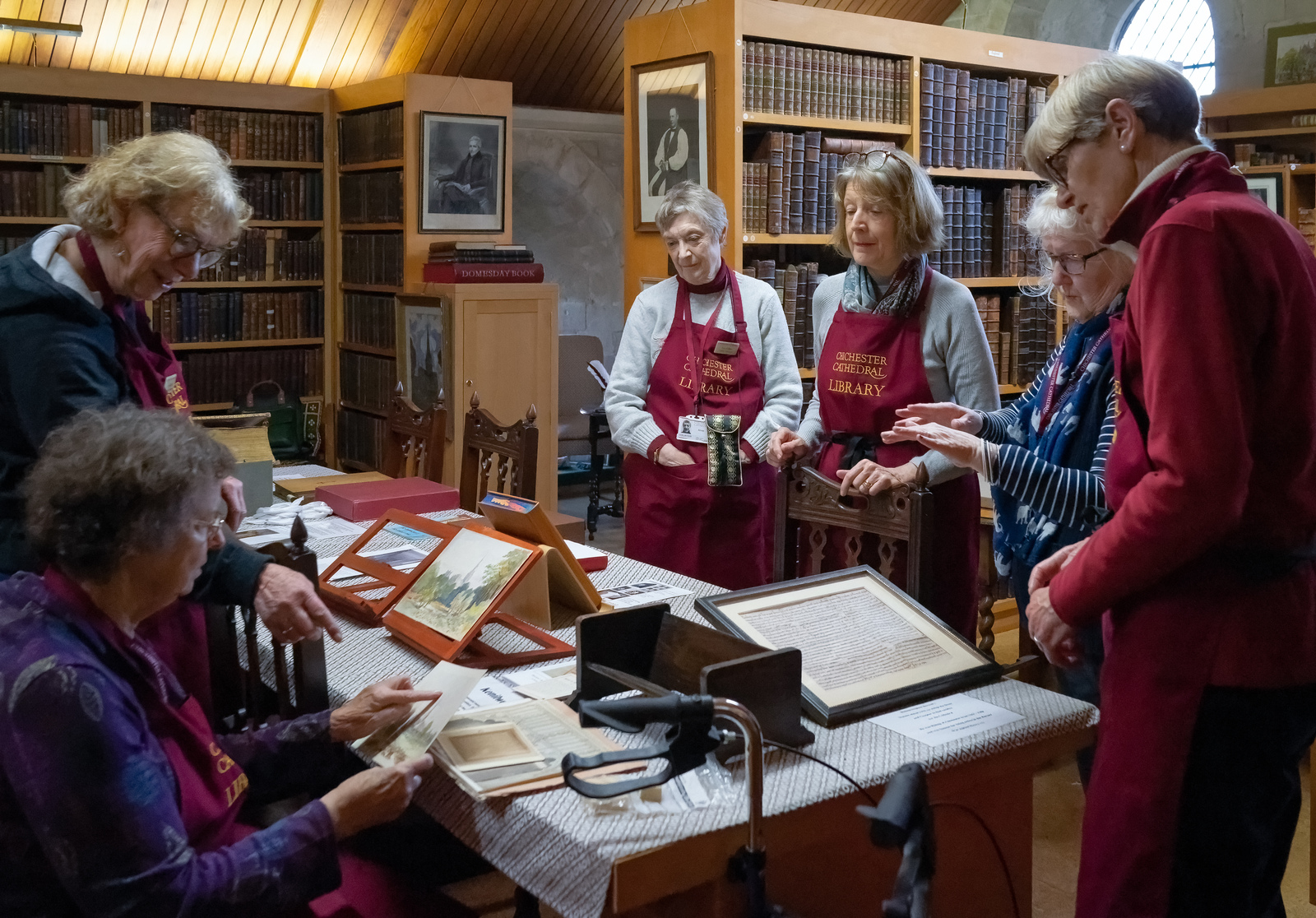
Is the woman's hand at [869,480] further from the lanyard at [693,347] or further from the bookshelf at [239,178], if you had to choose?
the bookshelf at [239,178]

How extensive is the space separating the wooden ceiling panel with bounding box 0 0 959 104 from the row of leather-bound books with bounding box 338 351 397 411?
1577mm

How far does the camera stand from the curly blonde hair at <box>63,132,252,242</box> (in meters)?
2.04

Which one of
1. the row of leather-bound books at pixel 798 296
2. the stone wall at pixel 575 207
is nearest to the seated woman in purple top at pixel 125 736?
the row of leather-bound books at pixel 798 296

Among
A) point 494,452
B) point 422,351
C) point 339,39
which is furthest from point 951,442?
point 339,39

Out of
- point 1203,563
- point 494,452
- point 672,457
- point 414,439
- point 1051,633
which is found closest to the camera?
point 1203,563

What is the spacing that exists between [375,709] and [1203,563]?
3.57 ft

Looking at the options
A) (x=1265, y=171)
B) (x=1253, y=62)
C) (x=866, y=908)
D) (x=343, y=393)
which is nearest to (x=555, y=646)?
(x=866, y=908)

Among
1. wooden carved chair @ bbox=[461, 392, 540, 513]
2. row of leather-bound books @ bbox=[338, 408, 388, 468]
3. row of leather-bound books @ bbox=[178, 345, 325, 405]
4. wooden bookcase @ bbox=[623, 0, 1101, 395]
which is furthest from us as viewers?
row of leather-bound books @ bbox=[338, 408, 388, 468]

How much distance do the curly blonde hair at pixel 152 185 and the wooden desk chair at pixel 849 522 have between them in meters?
1.25

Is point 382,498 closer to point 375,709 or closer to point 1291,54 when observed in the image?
point 375,709

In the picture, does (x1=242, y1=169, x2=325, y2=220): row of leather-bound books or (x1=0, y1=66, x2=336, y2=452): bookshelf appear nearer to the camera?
(x1=0, y1=66, x2=336, y2=452): bookshelf

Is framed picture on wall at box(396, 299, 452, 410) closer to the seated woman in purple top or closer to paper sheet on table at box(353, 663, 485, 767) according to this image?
paper sheet on table at box(353, 663, 485, 767)

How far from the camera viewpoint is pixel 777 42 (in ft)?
14.5

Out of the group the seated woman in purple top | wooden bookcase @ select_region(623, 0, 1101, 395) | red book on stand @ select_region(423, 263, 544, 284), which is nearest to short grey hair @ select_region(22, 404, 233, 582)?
the seated woman in purple top
